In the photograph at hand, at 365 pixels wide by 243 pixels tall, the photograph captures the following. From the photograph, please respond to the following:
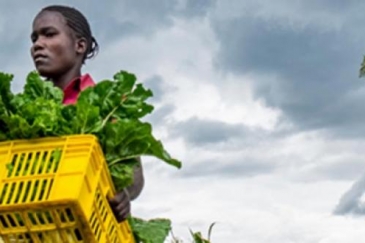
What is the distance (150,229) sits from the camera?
4.16 m

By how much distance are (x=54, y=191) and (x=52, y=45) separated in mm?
1032

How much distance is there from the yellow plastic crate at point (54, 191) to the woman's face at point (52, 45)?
2.22 feet

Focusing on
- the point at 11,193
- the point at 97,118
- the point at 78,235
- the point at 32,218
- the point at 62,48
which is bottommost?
the point at 78,235

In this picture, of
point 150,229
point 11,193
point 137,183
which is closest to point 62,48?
point 137,183

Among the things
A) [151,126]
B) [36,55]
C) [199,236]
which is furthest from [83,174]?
[199,236]

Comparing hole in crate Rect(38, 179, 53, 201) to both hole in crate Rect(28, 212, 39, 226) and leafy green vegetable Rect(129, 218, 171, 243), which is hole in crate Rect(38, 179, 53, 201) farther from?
leafy green vegetable Rect(129, 218, 171, 243)

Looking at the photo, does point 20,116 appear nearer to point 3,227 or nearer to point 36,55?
point 3,227

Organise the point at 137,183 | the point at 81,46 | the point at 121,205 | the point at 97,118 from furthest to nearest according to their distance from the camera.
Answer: the point at 81,46
the point at 137,183
the point at 121,205
the point at 97,118

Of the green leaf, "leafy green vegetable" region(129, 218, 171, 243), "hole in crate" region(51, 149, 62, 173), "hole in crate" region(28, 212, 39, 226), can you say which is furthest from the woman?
"hole in crate" region(28, 212, 39, 226)

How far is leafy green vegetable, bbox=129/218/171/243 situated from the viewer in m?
4.11

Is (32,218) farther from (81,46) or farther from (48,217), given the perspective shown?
(81,46)

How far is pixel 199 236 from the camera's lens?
5559 mm

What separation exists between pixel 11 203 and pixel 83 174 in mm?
249

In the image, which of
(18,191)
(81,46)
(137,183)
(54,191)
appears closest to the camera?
(54,191)
